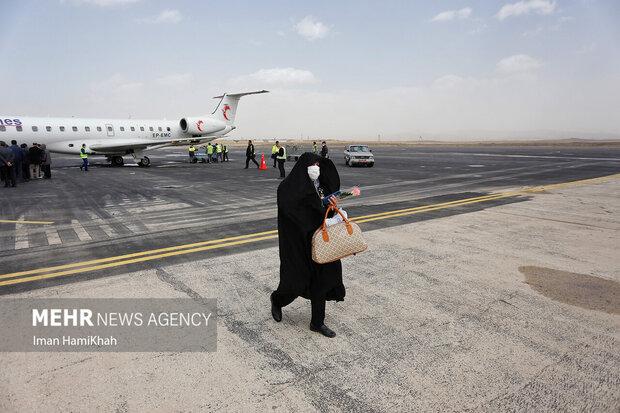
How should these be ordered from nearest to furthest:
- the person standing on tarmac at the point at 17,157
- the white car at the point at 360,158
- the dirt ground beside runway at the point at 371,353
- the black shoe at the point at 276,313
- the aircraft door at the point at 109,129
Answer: the dirt ground beside runway at the point at 371,353
the black shoe at the point at 276,313
the person standing on tarmac at the point at 17,157
the white car at the point at 360,158
the aircraft door at the point at 109,129

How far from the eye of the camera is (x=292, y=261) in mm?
3873

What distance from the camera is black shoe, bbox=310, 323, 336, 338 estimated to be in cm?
391

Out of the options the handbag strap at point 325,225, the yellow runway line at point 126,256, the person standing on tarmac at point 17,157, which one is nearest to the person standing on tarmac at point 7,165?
the person standing on tarmac at point 17,157

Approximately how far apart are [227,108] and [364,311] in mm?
34098

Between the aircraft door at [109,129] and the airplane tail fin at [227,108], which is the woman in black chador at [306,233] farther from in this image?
the airplane tail fin at [227,108]

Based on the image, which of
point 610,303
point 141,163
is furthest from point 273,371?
point 141,163

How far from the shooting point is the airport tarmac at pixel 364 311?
119 inches

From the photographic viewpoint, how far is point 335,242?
3639 millimetres

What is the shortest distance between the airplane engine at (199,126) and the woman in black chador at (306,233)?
3018 cm

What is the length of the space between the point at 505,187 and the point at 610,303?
37.0 ft

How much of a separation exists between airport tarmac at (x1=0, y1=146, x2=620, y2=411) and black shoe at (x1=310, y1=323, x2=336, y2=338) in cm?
12

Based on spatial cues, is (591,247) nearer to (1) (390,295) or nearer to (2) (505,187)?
(1) (390,295)

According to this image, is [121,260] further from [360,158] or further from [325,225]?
[360,158]

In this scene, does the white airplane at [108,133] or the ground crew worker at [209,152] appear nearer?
the white airplane at [108,133]
